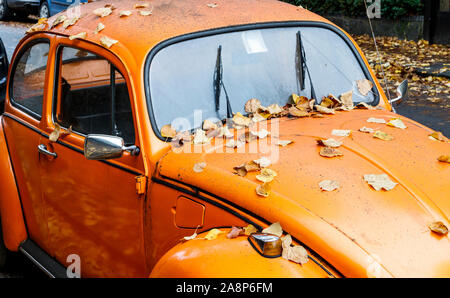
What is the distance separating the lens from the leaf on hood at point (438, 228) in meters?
2.38

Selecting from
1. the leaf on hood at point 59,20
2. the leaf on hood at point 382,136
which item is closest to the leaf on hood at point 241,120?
the leaf on hood at point 382,136

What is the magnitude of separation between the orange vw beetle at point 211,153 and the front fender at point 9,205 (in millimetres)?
11

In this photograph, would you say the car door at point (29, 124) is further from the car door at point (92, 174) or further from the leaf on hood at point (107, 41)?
the leaf on hood at point (107, 41)

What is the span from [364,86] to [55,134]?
1949 mm

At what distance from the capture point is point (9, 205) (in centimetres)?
425

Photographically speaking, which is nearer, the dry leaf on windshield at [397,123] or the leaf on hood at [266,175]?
the leaf on hood at [266,175]

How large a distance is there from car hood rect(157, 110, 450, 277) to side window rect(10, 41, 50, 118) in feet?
4.64

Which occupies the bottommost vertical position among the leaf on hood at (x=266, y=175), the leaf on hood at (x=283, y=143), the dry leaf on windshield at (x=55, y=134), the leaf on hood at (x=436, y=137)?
the dry leaf on windshield at (x=55, y=134)

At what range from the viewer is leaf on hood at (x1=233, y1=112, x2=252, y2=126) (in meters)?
3.26

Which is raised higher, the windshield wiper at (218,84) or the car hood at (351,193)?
the windshield wiper at (218,84)

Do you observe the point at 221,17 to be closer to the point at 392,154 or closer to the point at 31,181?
the point at 392,154

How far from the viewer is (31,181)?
404 centimetres

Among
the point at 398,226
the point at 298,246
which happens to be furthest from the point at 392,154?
the point at 298,246

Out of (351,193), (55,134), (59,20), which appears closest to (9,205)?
(55,134)
